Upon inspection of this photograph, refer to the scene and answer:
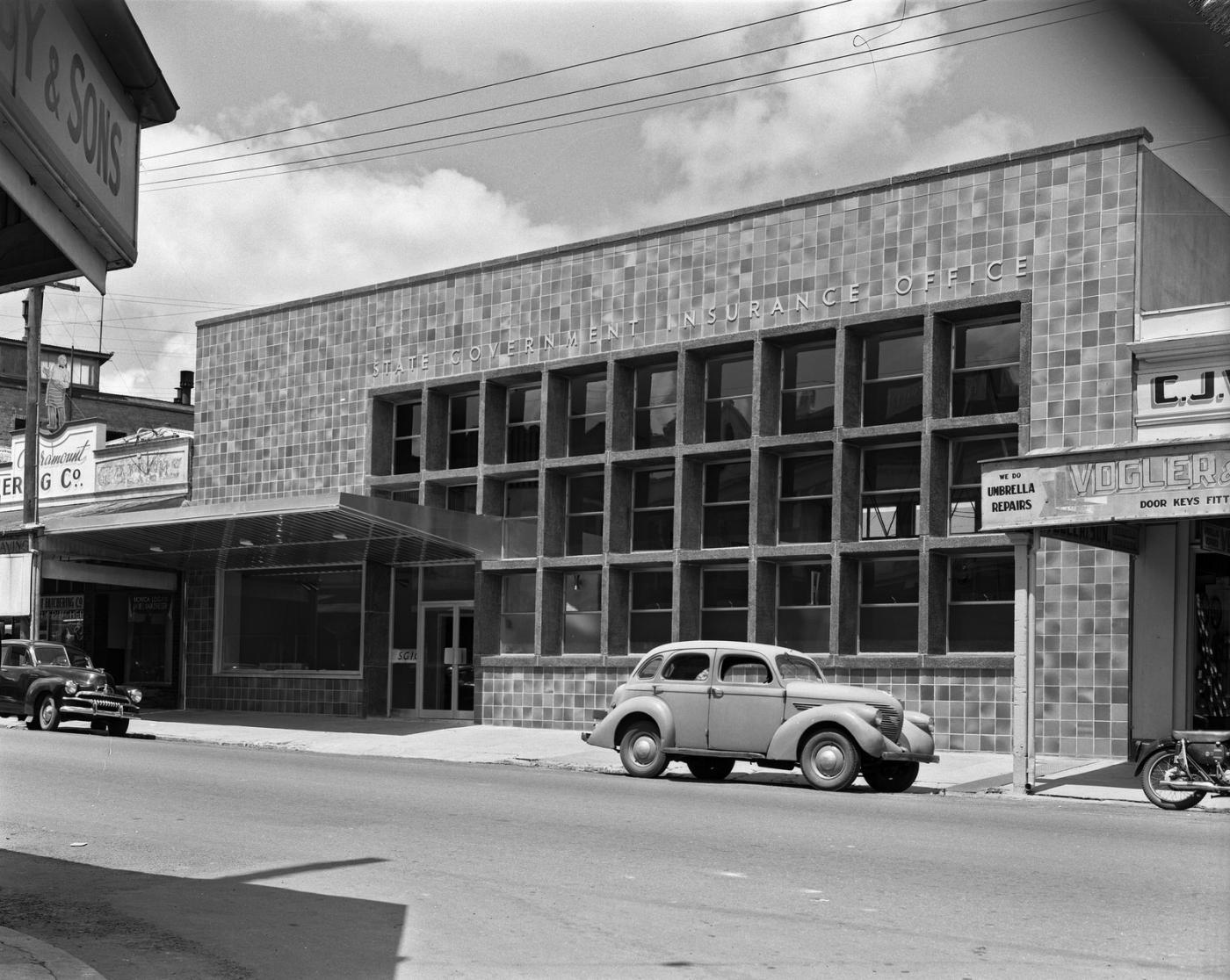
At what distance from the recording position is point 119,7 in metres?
6.23

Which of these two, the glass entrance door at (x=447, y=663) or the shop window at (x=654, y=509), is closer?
the shop window at (x=654, y=509)

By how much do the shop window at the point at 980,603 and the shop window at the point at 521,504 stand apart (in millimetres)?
9021

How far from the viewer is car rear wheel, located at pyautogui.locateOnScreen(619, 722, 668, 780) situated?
18.8m

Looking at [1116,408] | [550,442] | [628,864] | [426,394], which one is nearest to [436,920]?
[628,864]

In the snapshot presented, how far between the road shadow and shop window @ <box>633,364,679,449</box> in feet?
57.5

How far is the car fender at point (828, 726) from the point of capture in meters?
16.9

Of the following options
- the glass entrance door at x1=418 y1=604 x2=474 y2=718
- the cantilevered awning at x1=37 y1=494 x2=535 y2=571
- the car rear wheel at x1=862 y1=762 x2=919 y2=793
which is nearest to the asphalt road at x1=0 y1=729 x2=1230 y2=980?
the car rear wheel at x1=862 y1=762 x2=919 y2=793

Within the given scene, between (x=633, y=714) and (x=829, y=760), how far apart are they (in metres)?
3.03

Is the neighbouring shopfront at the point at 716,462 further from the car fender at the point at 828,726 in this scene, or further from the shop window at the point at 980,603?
the car fender at the point at 828,726

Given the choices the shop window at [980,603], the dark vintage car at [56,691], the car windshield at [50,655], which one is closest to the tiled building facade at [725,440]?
the shop window at [980,603]

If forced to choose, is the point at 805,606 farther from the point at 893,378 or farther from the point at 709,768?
the point at 709,768

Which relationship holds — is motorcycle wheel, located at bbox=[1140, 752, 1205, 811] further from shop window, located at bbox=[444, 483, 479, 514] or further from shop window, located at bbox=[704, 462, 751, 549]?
shop window, located at bbox=[444, 483, 479, 514]

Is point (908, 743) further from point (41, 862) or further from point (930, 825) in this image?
point (41, 862)

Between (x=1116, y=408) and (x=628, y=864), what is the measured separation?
13677mm
